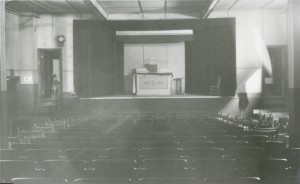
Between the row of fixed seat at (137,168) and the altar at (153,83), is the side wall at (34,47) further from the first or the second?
the row of fixed seat at (137,168)

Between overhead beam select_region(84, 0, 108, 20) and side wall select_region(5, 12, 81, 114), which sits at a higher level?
overhead beam select_region(84, 0, 108, 20)

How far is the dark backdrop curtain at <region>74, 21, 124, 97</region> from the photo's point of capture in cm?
1482

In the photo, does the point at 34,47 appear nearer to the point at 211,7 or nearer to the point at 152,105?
the point at 152,105

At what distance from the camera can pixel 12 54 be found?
14.3m

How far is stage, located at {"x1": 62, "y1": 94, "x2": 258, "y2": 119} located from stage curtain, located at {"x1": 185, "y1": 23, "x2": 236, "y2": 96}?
1.41 metres

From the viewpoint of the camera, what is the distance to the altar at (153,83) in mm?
14477

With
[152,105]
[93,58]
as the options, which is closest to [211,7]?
[152,105]

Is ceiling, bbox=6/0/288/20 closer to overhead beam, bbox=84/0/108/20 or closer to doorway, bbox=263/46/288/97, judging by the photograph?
→ overhead beam, bbox=84/0/108/20

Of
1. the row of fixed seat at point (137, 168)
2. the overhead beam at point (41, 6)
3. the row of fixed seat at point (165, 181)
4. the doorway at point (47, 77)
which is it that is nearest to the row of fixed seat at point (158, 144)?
the row of fixed seat at point (137, 168)

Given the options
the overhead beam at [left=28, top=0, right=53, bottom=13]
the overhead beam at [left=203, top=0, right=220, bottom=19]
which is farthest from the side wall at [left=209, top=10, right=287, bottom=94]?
the overhead beam at [left=28, top=0, right=53, bottom=13]

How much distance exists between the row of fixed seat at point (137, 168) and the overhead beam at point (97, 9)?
8492 mm

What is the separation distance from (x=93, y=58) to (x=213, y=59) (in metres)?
4.98

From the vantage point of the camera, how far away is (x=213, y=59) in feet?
49.3

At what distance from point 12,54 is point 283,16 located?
10929mm
